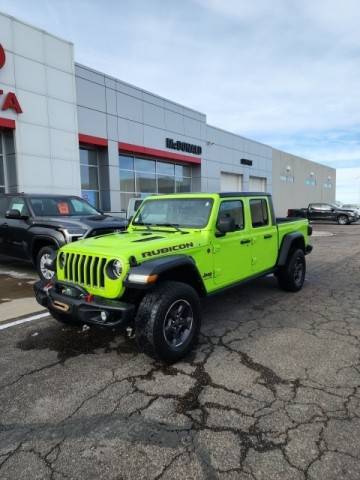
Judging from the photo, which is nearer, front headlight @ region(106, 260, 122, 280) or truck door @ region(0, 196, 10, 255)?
front headlight @ region(106, 260, 122, 280)

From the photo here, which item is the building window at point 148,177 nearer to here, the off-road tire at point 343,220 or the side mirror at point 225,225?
the off-road tire at point 343,220

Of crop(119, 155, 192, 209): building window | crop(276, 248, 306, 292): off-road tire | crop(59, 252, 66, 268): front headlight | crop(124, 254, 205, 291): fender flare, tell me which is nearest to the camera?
crop(124, 254, 205, 291): fender flare

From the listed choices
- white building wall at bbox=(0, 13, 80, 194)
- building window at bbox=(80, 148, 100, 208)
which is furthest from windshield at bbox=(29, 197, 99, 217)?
building window at bbox=(80, 148, 100, 208)

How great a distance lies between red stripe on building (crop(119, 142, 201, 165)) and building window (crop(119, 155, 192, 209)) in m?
0.65

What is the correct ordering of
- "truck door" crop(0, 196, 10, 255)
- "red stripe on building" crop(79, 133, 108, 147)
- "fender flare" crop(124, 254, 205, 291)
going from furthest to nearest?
"red stripe on building" crop(79, 133, 108, 147), "truck door" crop(0, 196, 10, 255), "fender flare" crop(124, 254, 205, 291)

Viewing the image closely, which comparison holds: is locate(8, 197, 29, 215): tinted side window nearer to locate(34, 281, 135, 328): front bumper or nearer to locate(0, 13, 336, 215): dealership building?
locate(34, 281, 135, 328): front bumper

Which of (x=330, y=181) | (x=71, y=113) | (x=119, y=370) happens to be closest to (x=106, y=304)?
(x=119, y=370)

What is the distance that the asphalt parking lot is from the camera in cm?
228

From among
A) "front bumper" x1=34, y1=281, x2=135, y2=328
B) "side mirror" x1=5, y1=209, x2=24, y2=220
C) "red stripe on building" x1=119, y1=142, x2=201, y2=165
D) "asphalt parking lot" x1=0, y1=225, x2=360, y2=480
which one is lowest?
"asphalt parking lot" x1=0, y1=225, x2=360, y2=480

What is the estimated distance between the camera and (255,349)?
3.99 metres

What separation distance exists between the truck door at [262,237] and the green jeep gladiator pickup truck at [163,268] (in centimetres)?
2

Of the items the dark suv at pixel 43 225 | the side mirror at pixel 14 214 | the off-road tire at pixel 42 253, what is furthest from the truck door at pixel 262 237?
the side mirror at pixel 14 214

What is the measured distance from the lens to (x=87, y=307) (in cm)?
350

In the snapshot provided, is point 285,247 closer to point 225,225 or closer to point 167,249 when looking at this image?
point 225,225
